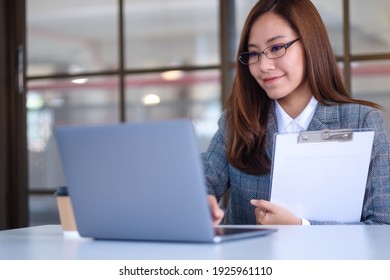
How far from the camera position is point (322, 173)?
5.68ft

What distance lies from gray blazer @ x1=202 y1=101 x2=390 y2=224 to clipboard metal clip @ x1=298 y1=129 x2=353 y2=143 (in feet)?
0.51

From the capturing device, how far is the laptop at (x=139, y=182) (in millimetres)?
1086

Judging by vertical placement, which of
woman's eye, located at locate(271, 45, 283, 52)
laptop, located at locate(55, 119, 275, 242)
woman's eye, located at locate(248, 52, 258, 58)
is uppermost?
woman's eye, located at locate(271, 45, 283, 52)

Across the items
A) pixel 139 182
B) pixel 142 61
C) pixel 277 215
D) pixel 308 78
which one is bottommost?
pixel 277 215

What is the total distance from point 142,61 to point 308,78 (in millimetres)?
1756

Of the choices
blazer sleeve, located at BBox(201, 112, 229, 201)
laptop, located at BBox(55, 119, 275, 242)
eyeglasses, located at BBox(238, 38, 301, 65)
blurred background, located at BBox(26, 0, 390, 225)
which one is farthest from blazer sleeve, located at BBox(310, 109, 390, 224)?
blurred background, located at BBox(26, 0, 390, 225)

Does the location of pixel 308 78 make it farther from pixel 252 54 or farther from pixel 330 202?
pixel 330 202

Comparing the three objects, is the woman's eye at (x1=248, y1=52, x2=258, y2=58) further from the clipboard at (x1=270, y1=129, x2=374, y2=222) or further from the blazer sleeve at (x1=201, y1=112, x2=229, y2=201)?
the clipboard at (x1=270, y1=129, x2=374, y2=222)

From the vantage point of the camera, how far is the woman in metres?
2.06

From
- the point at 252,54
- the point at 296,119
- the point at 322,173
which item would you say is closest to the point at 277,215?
the point at 322,173

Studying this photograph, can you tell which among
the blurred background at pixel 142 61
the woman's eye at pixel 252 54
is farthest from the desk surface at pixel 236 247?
the blurred background at pixel 142 61

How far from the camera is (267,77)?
2.07 meters

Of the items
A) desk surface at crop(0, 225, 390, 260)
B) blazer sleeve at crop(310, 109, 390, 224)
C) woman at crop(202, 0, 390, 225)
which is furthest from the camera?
woman at crop(202, 0, 390, 225)
